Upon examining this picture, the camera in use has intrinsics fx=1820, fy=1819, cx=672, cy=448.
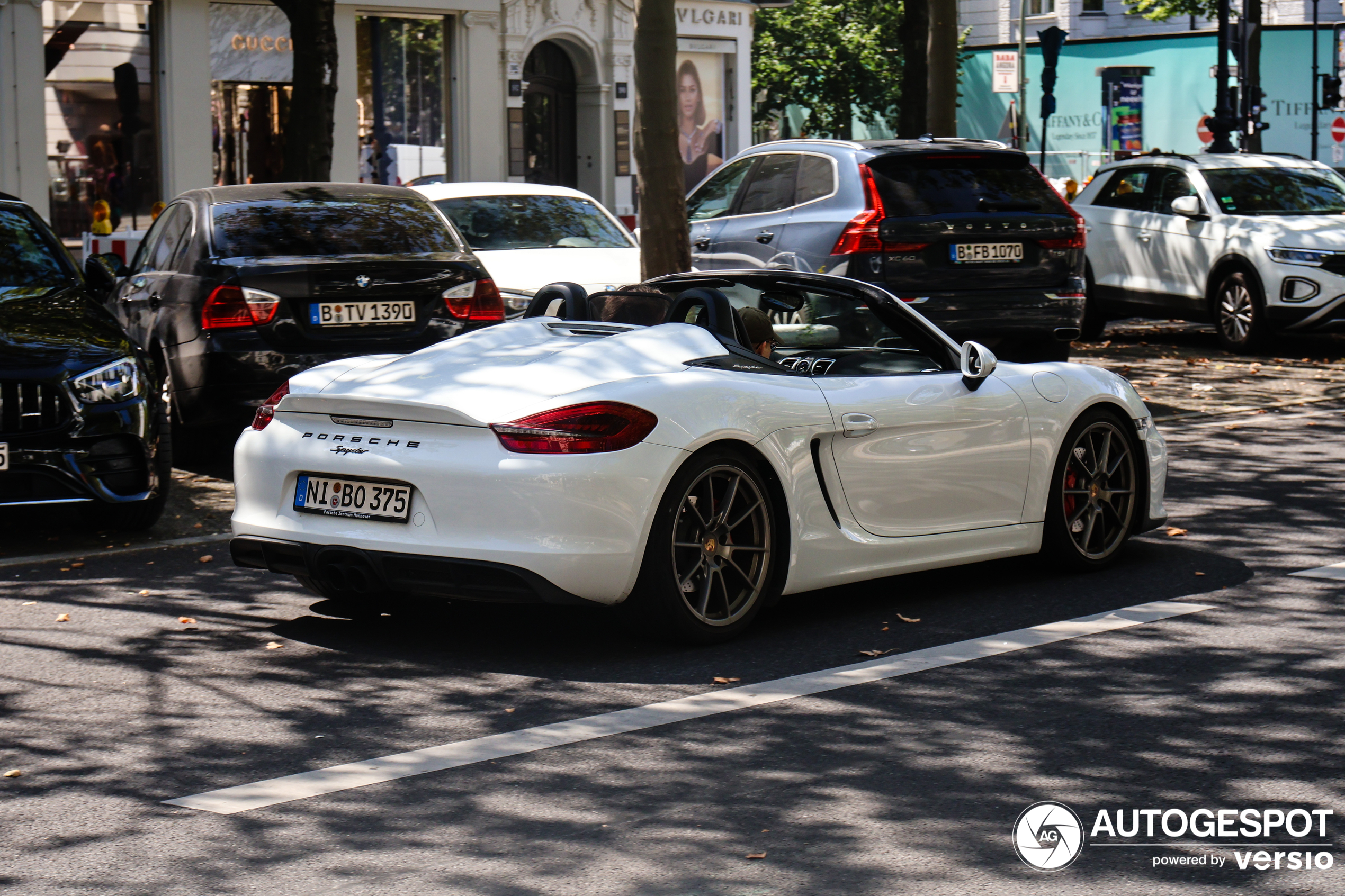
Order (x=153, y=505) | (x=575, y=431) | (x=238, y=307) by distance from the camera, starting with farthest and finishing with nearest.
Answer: (x=238, y=307), (x=153, y=505), (x=575, y=431)

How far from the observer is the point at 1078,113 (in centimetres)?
4650

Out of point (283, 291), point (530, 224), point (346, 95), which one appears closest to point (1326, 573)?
point (283, 291)

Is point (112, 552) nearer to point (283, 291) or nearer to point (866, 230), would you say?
point (283, 291)

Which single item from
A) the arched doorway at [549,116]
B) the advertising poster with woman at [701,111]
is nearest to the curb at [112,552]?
the arched doorway at [549,116]

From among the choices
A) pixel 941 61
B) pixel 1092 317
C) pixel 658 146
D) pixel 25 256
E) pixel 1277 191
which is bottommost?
pixel 1092 317

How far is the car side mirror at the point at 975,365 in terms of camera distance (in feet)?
23.1

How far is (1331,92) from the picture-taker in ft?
128

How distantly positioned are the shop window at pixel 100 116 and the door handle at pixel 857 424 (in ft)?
65.5

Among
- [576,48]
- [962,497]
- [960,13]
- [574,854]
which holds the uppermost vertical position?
[960,13]

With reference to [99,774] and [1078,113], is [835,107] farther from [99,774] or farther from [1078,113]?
[99,774]

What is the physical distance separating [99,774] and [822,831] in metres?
1.96

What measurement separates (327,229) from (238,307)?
0.93 meters

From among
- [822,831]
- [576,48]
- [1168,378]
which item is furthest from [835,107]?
[822,831]

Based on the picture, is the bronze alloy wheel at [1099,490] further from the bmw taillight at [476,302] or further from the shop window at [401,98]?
the shop window at [401,98]
